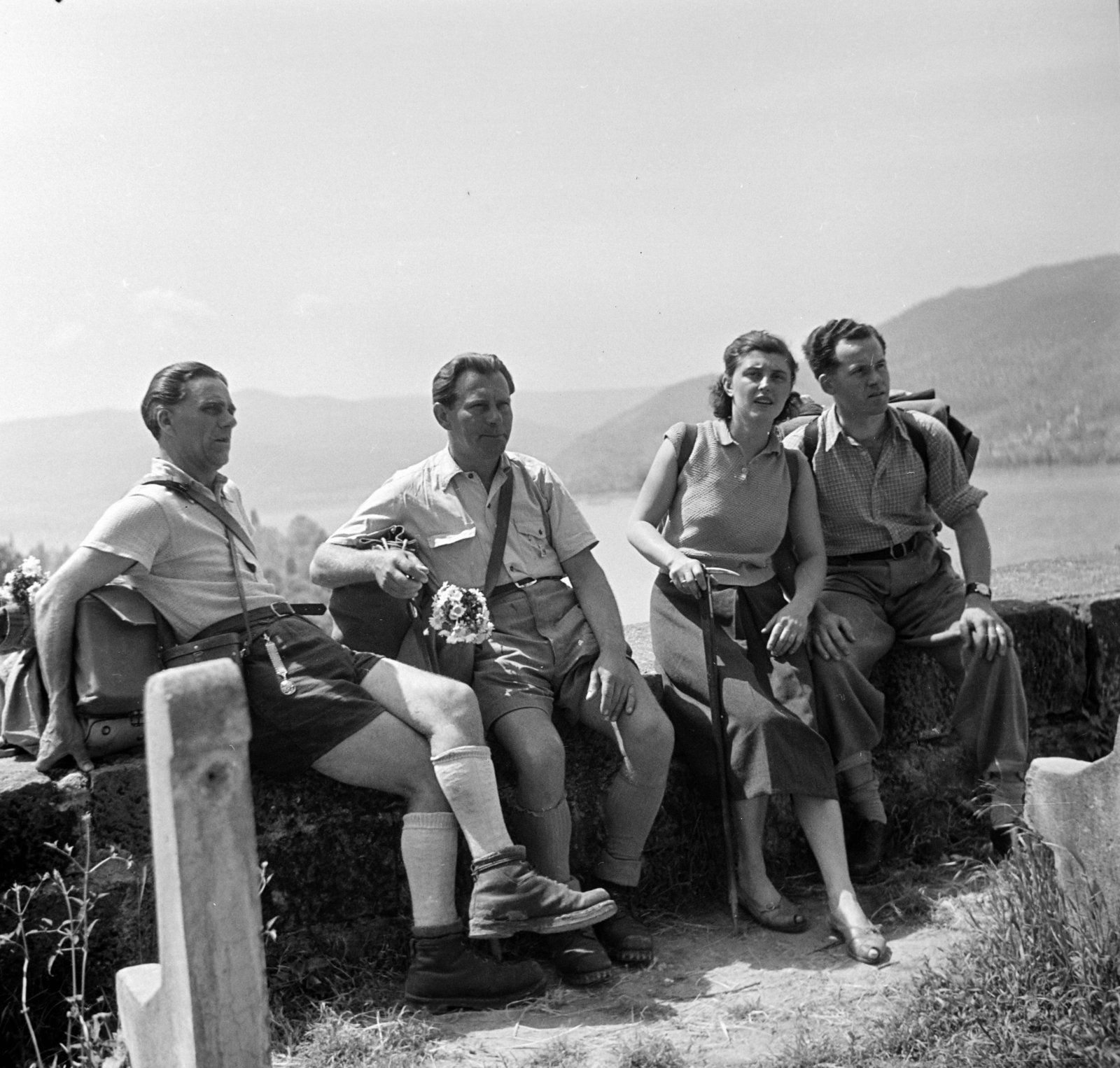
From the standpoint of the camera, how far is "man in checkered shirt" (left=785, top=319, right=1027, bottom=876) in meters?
4.63

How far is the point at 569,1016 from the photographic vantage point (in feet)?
12.2

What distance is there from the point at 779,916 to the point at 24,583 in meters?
2.60

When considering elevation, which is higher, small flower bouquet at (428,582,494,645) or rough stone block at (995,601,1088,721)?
small flower bouquet at (428,582,494,645)

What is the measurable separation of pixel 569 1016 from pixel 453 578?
4.60ft

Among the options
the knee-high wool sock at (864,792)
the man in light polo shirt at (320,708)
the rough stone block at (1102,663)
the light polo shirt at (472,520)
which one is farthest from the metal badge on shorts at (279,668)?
the rough stone block at (1102,663)

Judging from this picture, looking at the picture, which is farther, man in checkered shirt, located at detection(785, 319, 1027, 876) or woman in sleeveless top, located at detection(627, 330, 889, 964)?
man in checkered shirt, located at detection(785, 319, 1027, 876)

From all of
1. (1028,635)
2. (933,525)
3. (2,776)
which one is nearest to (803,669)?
(933,525)

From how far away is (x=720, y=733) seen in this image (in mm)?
4367

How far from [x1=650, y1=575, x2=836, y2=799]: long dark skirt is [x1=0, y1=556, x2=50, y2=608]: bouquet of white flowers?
2.03 m

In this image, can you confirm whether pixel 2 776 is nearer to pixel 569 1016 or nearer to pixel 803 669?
pixel 569 1016

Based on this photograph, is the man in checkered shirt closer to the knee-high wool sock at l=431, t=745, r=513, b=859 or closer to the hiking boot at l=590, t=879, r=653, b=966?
the hiking boot at l=590, t=879, r=653, b=966

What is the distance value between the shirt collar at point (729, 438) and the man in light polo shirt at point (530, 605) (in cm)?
60

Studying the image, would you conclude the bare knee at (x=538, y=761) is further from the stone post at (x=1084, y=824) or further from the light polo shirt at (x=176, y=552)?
the stone post at (x=1084, y=824)

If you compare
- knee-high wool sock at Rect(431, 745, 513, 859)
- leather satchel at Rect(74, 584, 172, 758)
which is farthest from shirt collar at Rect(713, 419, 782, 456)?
leather satchel at Rect(74, 584, 172, 758)
